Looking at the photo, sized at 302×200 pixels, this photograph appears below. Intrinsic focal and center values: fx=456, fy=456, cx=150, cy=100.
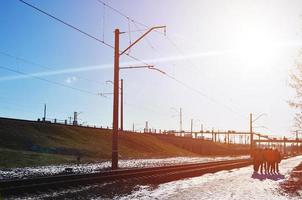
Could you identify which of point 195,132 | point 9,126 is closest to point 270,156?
point 9,126

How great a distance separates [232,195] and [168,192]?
7.56ft

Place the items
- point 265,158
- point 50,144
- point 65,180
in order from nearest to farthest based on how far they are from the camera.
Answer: point 65,180 < point 265,158 < point 50,144

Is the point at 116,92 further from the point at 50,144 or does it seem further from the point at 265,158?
the point at 50,144

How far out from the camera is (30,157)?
3641 cm

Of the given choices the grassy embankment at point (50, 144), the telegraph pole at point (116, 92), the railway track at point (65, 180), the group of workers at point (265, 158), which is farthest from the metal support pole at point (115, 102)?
the group of workers at point (265, 158)

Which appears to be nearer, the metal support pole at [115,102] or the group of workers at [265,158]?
the metal support pole at [115,102]

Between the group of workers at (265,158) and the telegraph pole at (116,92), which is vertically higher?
the telegraph pole at (116,92)

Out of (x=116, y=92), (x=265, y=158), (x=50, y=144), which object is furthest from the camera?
(x=50, y=144)

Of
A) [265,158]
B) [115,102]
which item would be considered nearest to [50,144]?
[115,102]

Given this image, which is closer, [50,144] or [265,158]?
[265,158]

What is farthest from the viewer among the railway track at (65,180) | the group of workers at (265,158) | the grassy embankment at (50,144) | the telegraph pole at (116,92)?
the grassy embankment at (50,144)

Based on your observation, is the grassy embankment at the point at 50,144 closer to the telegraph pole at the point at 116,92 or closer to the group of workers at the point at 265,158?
the telegraph pole at the point at 116,92

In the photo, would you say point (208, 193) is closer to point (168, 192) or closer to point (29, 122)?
point (168, 192)

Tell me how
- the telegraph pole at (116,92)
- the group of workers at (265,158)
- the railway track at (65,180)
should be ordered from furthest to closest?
the group of workers at (265,158)
the telegraph pole at (116,92)
the railway track at (65,180)
